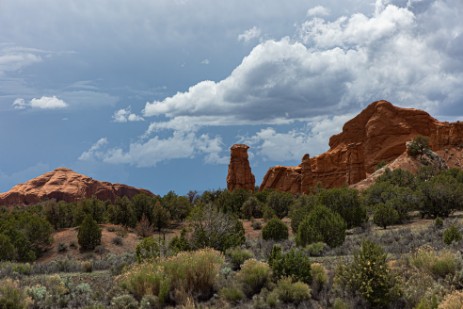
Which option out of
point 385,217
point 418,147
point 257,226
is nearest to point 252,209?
point 257,226

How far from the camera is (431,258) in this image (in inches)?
485

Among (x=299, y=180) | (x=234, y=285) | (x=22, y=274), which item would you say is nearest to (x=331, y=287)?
(x=234, y=285)

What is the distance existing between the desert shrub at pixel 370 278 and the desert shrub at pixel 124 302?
533 cm

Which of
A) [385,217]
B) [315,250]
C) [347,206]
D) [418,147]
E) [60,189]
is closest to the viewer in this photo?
[315,250]

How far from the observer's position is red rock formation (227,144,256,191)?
85.2m

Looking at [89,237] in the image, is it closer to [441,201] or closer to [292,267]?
[292,267]

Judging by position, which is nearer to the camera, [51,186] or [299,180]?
[299,180]

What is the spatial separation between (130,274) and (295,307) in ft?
16.1

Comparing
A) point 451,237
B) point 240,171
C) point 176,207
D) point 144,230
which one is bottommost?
point 451,237

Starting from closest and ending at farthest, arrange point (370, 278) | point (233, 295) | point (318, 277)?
point (370, 278) → point (233, 295) → point (318, 277)

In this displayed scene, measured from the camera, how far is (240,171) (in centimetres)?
8550

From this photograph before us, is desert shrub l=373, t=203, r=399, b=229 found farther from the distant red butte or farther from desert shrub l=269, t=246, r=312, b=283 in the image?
the distant red butte

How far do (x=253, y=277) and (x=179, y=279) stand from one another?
202 cm

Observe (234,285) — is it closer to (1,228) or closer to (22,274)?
(22,274)
